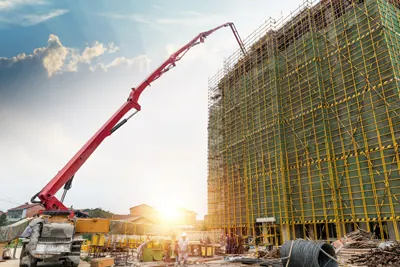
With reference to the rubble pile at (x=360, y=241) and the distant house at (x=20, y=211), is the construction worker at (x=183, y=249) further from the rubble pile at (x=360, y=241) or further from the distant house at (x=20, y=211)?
the distant house at (x=20, y=211)

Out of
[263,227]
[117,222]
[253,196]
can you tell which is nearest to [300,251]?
[117,222]

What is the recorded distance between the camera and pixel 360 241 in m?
14.7

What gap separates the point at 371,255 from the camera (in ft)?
36.3

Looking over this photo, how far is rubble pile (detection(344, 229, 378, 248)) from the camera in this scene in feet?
47.1

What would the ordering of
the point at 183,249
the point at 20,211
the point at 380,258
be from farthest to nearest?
the point at 20,211
the point at 183,249
the point at 380,258

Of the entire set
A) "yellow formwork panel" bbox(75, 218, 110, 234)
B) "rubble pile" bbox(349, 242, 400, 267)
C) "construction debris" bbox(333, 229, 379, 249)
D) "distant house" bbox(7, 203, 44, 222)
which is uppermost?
"distant house" bbox(7, 203, 44, 222)

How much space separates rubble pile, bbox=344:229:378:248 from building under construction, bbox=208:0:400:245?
1.40 meters

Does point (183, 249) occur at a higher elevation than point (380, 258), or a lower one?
higher

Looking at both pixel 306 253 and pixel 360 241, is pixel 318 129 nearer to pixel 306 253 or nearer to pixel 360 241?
pixel 360 241

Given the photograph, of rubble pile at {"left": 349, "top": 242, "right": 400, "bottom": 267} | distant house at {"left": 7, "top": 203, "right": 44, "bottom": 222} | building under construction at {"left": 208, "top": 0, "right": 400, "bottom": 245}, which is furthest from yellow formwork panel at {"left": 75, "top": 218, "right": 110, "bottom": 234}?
distant house at {"left": 7, "top": 203, "right": 44, "bottom": 222}

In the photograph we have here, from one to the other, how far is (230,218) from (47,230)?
2042 cm

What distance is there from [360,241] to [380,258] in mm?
4466

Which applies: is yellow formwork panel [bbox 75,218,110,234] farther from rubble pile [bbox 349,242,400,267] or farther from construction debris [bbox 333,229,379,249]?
construction debris [bbox 333,229,379,249]

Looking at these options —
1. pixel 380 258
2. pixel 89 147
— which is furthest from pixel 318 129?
pixel 89 147
